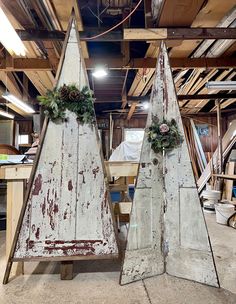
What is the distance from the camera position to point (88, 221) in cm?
223

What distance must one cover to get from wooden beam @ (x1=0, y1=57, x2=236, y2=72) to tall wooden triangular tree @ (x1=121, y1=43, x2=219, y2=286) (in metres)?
1.48

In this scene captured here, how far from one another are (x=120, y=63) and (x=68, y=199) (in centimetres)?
244

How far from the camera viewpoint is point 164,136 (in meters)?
2.26

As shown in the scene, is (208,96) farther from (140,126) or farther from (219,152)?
(140,126)

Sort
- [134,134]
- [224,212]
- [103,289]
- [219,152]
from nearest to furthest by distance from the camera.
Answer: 1. [103,289]
2. [224,212]
3. [219,152]
4. [134,134]

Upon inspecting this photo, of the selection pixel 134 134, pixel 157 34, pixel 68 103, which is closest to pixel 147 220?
pixel 68 103

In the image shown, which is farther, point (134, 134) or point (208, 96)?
point (134, 134)

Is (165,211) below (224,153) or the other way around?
below

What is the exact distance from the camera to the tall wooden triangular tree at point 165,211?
7.31ft

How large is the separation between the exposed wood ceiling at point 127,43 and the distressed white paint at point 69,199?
0.84 metres

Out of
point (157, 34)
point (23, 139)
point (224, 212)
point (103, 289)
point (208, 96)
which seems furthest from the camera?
point (23, 139)

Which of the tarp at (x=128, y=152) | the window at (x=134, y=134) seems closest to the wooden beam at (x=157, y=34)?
the tarp at (x=128, y=152)

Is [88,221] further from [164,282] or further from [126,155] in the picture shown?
[126,155]

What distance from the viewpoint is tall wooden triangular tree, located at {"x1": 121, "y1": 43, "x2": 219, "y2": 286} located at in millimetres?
2229
